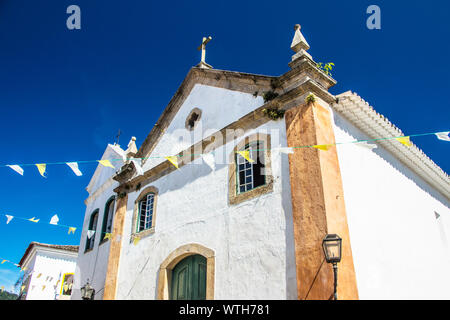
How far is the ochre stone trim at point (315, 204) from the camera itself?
18.7 ft

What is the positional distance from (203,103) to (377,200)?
5.24 metres

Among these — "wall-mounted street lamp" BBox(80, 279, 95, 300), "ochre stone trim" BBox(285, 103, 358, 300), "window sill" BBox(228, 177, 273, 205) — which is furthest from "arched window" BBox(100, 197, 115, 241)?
"ochre stone trim" BBox(285, 103, 358, 300)

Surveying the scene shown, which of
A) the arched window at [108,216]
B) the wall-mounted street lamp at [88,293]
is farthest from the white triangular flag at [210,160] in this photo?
the wall-mounted street lamp at [88,293]

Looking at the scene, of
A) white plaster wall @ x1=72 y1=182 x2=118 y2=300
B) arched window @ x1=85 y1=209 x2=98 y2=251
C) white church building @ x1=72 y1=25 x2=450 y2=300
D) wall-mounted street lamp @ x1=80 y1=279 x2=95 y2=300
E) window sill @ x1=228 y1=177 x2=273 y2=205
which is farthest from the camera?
arched window @ x1=85 y1=209 x2=98 y2=251

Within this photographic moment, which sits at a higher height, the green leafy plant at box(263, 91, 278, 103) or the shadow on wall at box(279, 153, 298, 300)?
the green leafy plant at box(263, 91, 278, 103)

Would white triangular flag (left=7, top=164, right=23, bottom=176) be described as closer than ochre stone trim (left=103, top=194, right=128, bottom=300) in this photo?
Yes

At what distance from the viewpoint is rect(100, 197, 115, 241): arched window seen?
13.0 m

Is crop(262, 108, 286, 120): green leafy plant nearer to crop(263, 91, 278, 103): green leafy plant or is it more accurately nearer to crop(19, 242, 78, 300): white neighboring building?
crop(263, 91, 278, 103): green leafy plant

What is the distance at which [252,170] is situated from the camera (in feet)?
25.6

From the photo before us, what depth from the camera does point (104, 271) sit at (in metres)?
11.5

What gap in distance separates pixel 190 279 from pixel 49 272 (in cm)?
1482

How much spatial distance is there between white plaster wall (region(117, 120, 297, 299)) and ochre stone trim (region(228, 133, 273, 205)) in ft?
0.39
